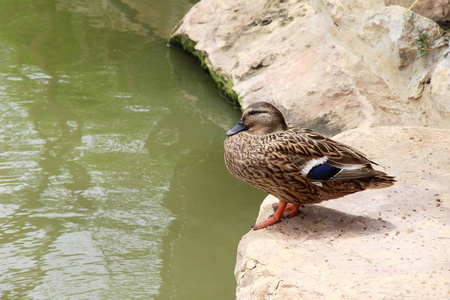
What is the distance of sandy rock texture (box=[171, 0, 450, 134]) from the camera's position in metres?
6.72

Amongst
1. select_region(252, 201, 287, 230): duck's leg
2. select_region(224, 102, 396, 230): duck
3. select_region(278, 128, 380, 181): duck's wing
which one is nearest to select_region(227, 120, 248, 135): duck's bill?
select_region(224, 102, 396, 230): duck

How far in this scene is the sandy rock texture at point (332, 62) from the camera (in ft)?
22.1

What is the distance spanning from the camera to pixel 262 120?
4477mm

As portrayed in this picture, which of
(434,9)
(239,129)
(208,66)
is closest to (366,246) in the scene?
(239,129)

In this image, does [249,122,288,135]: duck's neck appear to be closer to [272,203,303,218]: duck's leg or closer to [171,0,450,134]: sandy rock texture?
[272,203,303,218]: duck's leg

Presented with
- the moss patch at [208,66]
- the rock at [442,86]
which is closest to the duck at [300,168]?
the rock at [442,86]

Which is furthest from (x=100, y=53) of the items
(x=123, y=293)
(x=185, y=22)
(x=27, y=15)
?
(x=123, y=293)

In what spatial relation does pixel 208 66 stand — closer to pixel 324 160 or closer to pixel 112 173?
pixel 112 173

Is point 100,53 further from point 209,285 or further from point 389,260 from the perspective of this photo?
point 389,260

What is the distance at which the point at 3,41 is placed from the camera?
393 inches

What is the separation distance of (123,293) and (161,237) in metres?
0.79

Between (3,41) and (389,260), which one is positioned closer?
(389,260)

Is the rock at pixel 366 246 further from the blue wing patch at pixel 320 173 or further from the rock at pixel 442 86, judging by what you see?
the rock at pixel 442 86

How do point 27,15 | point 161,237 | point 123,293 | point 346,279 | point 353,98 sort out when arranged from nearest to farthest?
point 346,279, point 123,293, point 161,237, point 353,98, point 27,15
